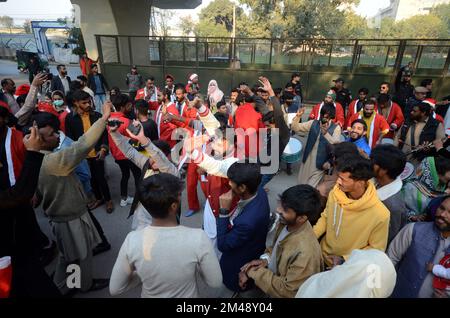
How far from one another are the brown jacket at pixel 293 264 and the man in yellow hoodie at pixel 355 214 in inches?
15.5

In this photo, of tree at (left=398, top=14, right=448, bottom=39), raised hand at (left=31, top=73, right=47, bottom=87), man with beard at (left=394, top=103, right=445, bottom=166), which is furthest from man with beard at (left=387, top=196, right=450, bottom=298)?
tree at (left=398, top=14, right=448, bottom=39)

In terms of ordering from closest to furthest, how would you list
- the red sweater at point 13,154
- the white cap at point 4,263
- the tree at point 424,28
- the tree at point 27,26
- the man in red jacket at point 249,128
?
the white cap at point 4,263 → the red sweater at point 13,154 → the man in red jacket at point 249,128 → the tree at point 424,28 → the tree at point 27,26

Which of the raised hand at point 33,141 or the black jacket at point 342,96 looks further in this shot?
the black jacket at point 342,96

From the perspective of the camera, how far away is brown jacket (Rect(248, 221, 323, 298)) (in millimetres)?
1641

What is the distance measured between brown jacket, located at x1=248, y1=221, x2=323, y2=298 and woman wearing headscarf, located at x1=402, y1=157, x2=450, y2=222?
139 centimetres

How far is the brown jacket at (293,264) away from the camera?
64.6 inches

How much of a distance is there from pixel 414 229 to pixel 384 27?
59849 millimetres

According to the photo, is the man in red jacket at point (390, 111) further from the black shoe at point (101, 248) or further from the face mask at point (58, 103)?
the face mask at point (58, 103)

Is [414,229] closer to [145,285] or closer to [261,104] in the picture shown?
[145,285]

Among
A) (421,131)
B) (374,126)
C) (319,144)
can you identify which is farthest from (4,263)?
(421,131)

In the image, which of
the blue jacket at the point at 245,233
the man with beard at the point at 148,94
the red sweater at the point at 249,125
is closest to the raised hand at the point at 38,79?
the red sweater at the point at 249,125

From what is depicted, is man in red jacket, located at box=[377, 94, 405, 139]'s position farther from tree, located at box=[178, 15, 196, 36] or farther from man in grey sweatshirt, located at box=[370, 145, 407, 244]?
tree, located at box=[178, 15, 196, 36]

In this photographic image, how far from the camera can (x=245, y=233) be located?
6.66ft

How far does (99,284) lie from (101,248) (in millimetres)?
584
